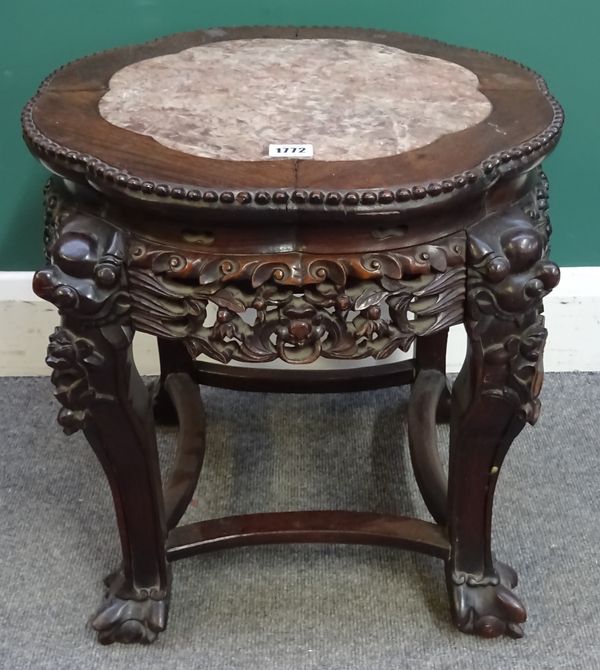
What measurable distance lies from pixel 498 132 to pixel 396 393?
0.64m

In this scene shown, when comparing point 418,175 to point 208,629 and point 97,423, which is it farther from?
point 208,629

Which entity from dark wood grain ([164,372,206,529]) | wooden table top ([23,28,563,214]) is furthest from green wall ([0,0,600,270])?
dark wood grain ([164,372,206,529])

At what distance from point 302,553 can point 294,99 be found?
1.79ft

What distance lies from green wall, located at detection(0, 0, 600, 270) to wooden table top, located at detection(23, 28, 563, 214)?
14 centimetres

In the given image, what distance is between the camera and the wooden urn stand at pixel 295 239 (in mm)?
716

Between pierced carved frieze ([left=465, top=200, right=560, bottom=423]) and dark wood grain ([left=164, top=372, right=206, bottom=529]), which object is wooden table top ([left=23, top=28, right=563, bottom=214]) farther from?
dark wood grain ([left=164, top=372, right=206, bottom=529])

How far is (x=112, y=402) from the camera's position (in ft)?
2.69

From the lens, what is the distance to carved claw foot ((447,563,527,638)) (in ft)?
3.14

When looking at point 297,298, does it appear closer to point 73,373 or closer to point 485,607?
point 73,373

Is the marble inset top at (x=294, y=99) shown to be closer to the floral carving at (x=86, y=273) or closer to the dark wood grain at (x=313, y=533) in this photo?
the floral carving at (x=86, y=273)

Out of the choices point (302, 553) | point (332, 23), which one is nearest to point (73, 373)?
point (302, 553)

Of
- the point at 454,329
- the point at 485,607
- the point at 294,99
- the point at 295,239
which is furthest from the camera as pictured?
the point at 454,329

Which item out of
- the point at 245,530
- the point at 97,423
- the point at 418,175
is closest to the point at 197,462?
the point at 245,530

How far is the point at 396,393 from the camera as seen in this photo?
1.37 meters
